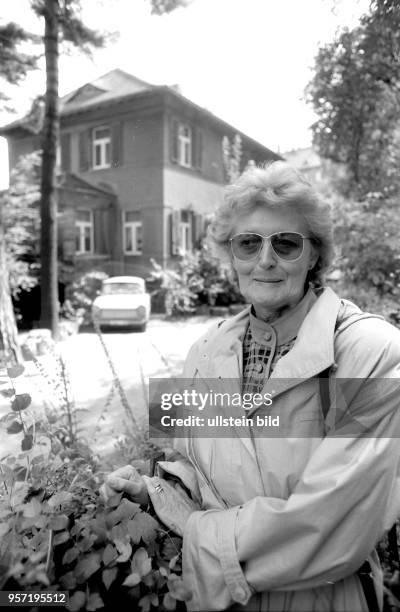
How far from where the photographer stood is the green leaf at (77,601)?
0.83m

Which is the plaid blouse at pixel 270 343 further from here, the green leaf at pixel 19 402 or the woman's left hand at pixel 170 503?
the green leaf at pixel 19 402

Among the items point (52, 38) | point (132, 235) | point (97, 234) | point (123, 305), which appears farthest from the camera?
point (97, 234)

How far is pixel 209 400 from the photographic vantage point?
1.17 metres

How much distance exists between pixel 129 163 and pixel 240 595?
74.4 inches

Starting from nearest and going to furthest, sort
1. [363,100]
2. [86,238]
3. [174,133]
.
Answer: [174,133] → [363,100] → [86,238]

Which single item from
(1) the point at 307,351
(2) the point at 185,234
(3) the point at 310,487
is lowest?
(3) the point at 310,487

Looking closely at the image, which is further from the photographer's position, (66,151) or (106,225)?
(66,151)

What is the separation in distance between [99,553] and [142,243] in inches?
146

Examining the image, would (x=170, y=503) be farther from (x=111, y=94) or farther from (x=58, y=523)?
(x=111, y=94)

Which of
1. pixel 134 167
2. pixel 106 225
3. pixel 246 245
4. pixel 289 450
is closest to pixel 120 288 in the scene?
pixel 106 225

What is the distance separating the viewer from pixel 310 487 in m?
0.84

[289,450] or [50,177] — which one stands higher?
[50,177]

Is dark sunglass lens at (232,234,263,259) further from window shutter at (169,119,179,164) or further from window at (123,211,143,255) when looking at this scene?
window at (123,211,143,255)

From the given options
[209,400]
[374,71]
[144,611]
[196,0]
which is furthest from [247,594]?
[374,71]
